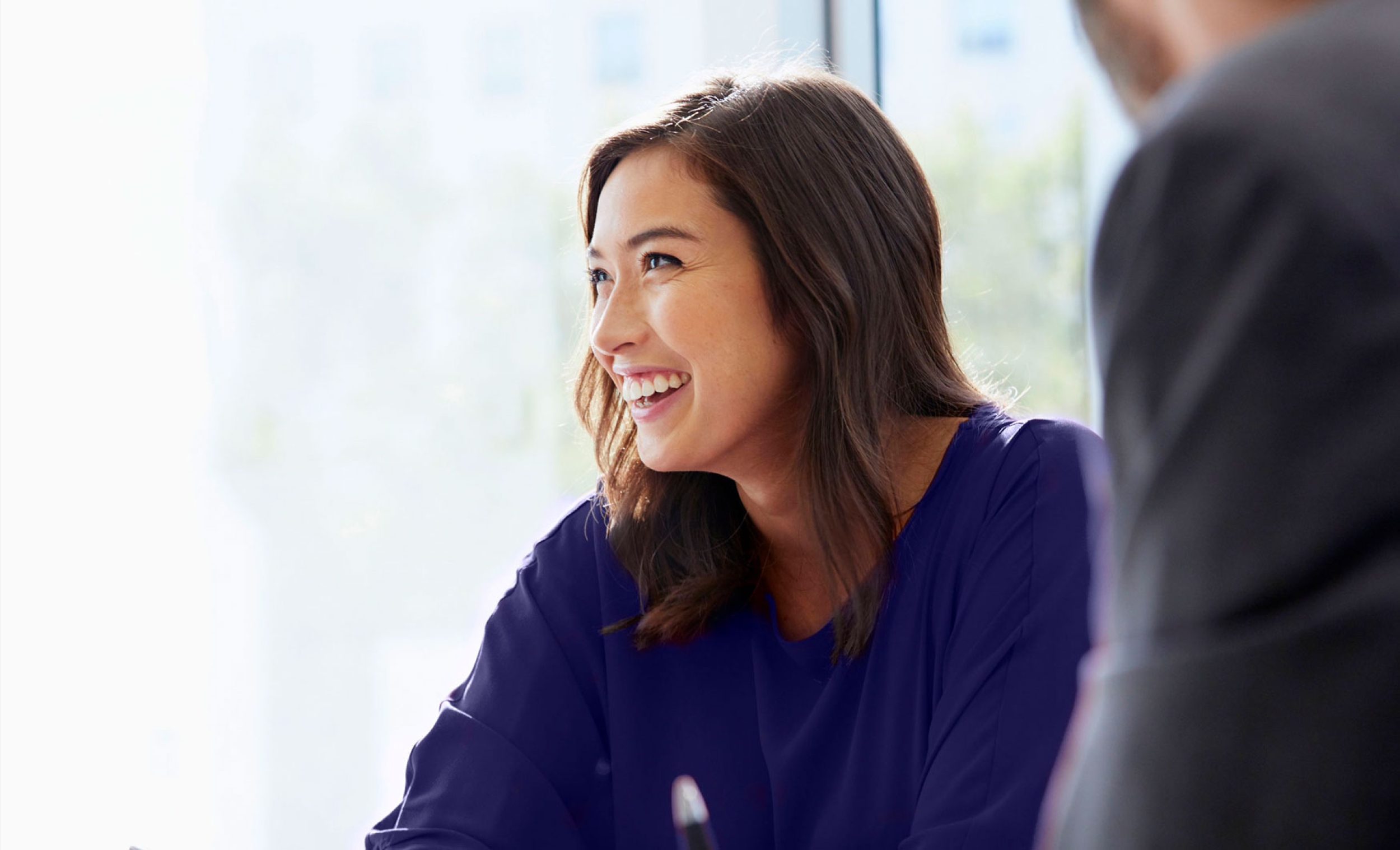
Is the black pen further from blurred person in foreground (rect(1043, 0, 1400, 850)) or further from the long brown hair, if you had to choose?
the long brown hair

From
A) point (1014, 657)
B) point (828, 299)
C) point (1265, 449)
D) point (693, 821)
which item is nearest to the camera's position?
point (1265, 449)

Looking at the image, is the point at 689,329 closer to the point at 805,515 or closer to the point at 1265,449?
the point at 805,515

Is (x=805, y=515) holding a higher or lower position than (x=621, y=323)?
lower

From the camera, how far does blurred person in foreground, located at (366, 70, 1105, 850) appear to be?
1360 mm

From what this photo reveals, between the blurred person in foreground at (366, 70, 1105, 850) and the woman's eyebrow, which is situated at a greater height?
the woman's eyebrow

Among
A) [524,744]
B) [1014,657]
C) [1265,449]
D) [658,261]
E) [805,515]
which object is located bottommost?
[524,744]

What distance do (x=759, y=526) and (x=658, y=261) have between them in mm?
363

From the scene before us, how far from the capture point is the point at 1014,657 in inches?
47.9

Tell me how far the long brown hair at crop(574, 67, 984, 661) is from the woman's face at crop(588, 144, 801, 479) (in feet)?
0.09

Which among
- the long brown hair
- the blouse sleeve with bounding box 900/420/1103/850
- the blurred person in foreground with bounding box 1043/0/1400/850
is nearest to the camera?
the blurred person in foreground with bounding box 1043/0/1400/850

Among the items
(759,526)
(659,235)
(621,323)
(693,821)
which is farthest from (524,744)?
(693,821)

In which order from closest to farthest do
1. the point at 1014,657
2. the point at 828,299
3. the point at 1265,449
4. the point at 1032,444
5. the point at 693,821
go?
the point at 1265,449 → the point at 693,821 → the point at 1014,657 → the point at 1032,444 → the point at 828,299

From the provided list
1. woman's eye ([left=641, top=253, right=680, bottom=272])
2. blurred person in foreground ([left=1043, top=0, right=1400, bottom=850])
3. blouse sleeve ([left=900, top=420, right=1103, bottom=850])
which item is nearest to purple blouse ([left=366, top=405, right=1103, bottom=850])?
blouse sleeve ([left=900, top=420, right=1103, bottom=850])

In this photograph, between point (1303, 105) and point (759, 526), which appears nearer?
point (1303, 105)
